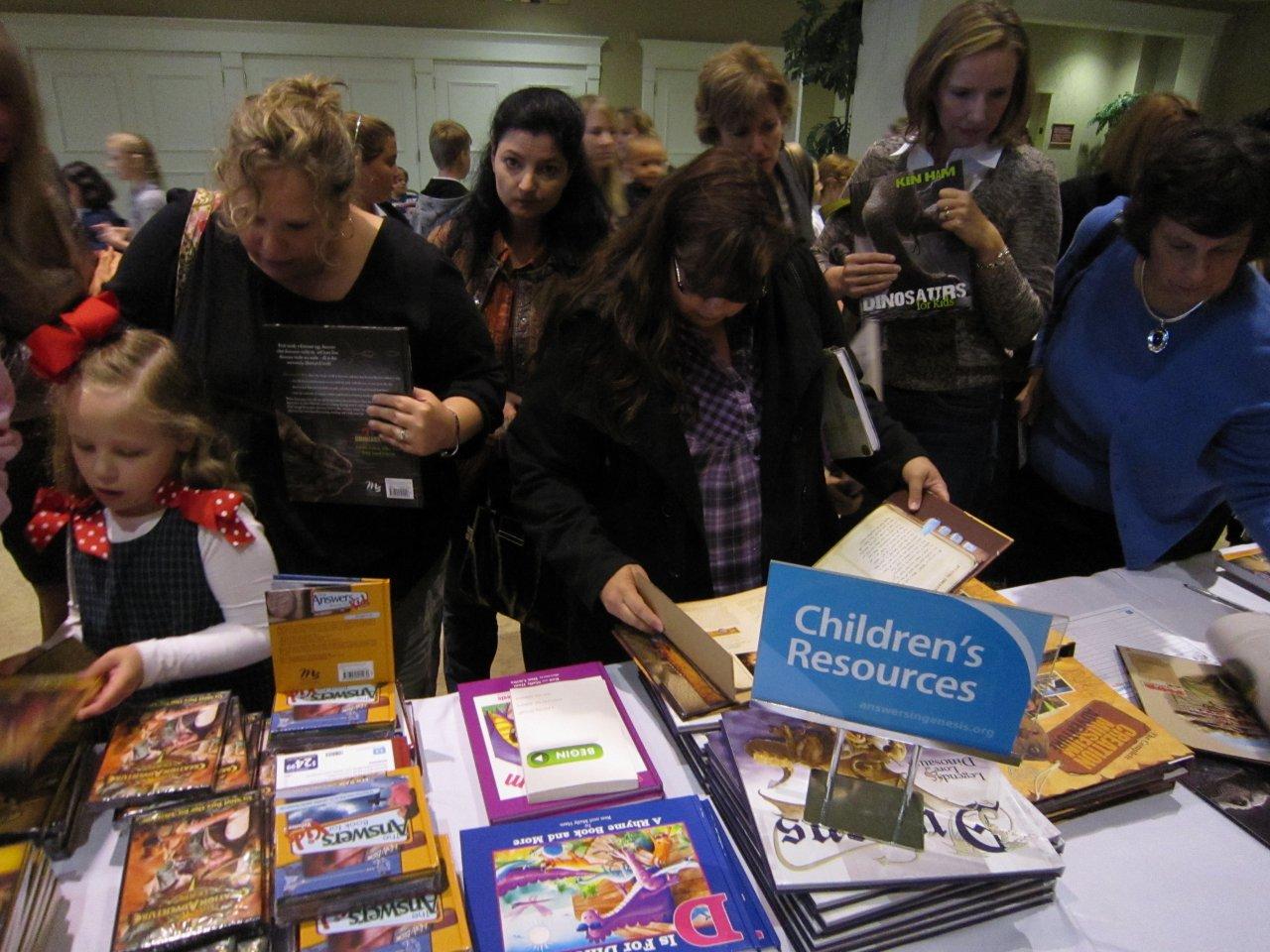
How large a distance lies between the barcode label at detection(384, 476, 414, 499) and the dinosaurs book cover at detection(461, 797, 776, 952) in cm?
64

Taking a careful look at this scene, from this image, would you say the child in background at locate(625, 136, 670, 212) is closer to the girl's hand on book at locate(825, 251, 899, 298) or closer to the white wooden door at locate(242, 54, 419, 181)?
the girl's hand on book at locate(825, 251, 899, 298)

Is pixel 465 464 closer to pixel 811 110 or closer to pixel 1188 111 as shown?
pixel 1188 111

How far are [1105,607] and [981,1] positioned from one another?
1.27m

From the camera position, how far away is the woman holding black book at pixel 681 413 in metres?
1.24

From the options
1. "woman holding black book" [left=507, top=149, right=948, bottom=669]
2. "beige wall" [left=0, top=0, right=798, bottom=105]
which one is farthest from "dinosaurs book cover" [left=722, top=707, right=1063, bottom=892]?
"beige wall" [left=0, top=0, right=798, bottom=105]

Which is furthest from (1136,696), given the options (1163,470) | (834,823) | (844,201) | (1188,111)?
(1188,111)

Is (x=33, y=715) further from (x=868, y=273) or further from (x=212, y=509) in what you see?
(x=868, y=273)

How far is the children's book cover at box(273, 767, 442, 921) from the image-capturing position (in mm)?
789

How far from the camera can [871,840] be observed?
89 cm

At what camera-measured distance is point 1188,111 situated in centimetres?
231

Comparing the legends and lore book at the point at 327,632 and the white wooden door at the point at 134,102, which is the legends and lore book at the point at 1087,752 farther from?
the white wooden door at the point at 134,102

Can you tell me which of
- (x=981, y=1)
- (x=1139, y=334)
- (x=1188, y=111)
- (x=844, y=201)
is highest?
(x=981, y=1)

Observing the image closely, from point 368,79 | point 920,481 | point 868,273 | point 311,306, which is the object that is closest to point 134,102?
point 368,79

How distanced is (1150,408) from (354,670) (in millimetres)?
1495
